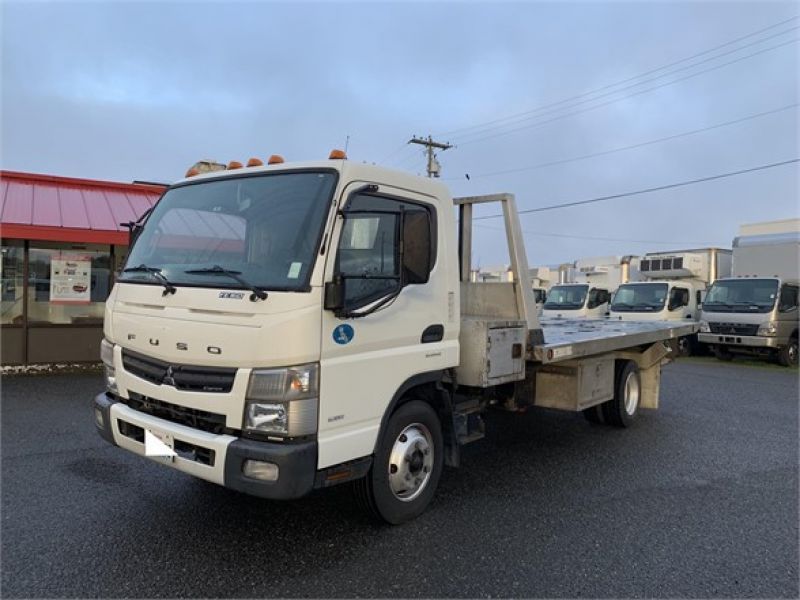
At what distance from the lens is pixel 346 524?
154 inches

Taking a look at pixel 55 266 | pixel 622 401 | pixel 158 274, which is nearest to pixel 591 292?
pixel 622 401

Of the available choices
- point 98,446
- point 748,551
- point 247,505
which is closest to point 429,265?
point 247,505

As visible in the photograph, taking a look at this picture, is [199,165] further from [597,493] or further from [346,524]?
[597,493]

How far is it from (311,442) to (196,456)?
0.71 meters

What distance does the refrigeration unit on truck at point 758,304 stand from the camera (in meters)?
14.2

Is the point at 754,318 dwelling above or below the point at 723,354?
above

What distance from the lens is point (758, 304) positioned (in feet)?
47.4

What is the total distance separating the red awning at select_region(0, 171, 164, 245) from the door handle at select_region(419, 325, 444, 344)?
6.72 m

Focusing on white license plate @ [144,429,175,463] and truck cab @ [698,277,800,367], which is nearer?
white license plate @ [144,429,175,463]

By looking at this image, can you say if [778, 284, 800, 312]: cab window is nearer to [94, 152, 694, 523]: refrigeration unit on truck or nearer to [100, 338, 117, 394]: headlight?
[94, 152, 694, 523]: refrigeration unit on truck

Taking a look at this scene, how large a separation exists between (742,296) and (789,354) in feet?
6.00

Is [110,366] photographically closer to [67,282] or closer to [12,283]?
[67,282]

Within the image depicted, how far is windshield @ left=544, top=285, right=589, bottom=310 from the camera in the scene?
61.6 feet

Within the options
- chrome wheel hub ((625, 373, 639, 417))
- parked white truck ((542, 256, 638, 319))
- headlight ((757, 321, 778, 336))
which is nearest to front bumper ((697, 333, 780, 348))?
headlight ((757, 321, 778, 336))
